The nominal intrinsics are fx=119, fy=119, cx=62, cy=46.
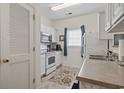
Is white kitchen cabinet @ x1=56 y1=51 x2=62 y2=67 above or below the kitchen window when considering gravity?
below

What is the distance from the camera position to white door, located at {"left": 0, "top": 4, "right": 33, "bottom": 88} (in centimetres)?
174

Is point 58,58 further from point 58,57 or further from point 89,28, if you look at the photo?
point 89,28


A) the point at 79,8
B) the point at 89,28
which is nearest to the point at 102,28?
the point at 79,8

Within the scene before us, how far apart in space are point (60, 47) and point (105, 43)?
9.32 ft

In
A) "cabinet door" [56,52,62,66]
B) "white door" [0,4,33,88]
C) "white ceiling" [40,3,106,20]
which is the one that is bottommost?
"cabinet door" [56,52,62,66]

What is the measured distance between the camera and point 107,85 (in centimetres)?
79

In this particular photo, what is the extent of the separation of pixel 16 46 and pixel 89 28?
3796 millimetres

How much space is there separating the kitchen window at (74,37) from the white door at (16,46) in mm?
3362

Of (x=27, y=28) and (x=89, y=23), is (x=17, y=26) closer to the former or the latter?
(x=27, y=28)

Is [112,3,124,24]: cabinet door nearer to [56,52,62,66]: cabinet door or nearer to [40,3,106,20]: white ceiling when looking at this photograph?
[40,3,106,20]: white ceiling

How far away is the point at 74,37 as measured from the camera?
223 inches

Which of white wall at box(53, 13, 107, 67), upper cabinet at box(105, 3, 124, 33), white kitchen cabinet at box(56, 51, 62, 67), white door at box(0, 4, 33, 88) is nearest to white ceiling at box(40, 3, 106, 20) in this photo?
white wall at box(53, 13, 107, 67)

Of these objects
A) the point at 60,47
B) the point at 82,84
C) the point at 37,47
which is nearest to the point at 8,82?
the point at 37,47

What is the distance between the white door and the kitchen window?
132 inches
